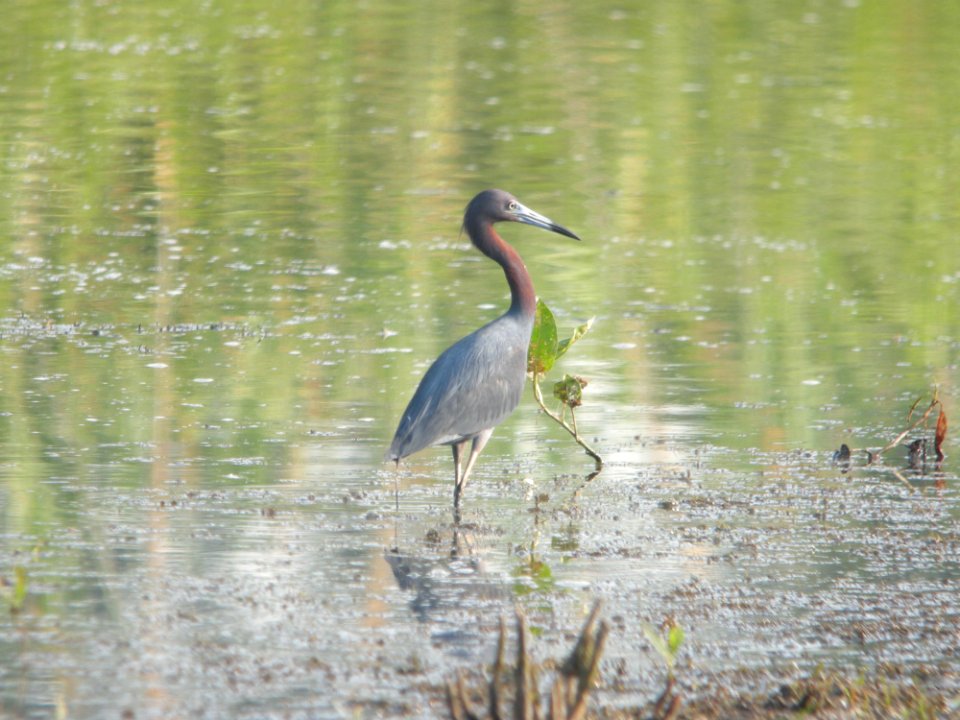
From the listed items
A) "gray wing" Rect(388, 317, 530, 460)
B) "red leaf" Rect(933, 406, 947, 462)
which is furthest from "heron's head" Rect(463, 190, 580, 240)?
"red leaf" Rect(933, 406, 947, 462)

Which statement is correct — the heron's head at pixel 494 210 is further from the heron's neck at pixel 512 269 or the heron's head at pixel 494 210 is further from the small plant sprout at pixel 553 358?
the small plant sprout at pixel 553 358

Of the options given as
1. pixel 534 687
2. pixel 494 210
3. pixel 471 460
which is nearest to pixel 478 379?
pixel 471 460

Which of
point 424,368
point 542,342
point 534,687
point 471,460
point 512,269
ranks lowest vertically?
point 424,368

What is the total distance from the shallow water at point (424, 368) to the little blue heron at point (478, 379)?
25cm

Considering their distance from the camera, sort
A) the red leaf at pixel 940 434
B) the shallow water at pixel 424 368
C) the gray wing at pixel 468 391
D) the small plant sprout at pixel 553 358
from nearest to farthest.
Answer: the shallow water at pixel 424 368, the gray wing at pixel 468 391, the red leaf at pixel 940 434, the small plant sprout at pixel 553 358

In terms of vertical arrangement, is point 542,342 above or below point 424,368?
above

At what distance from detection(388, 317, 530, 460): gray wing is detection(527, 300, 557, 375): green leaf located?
0.21 m

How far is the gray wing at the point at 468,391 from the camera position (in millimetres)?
7844

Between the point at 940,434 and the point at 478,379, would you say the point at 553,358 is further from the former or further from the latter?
the point at 940,434

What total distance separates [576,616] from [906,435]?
11.3 ft

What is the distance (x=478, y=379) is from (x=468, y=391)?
0.10 meters

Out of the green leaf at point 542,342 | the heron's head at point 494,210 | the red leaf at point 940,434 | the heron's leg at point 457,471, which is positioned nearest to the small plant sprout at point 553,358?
the green leaf at point 542,342

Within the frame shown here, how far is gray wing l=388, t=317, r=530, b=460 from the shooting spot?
7.84 meters

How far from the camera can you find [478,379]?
805cm
